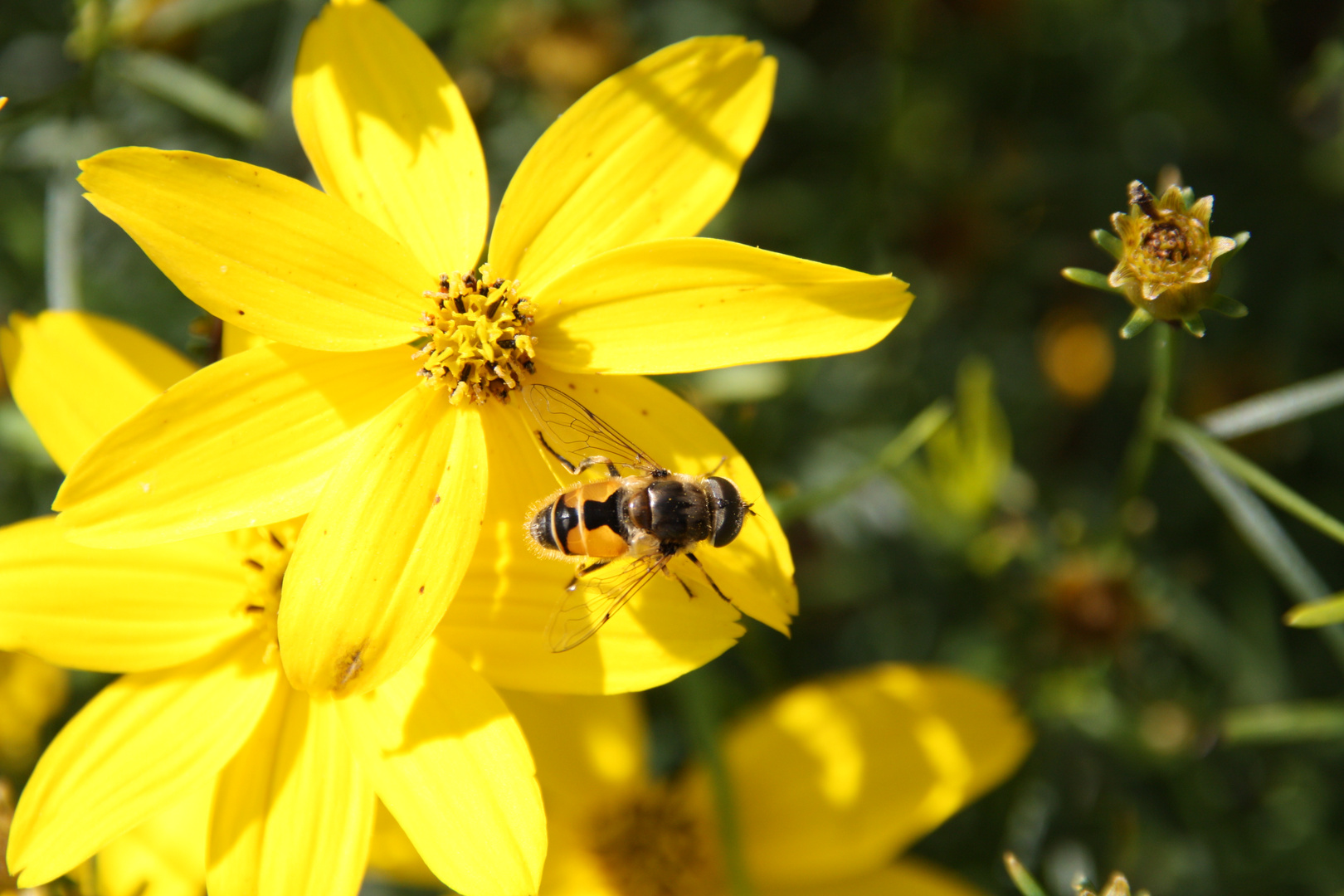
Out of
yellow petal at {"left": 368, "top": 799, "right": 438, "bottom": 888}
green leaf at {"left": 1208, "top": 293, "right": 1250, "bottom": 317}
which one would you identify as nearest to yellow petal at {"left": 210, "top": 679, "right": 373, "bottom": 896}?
yellow petal at {"left": 368, "top": 799, "right": 438, "bottom": 888}

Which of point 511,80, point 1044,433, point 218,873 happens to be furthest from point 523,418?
point 1044,433

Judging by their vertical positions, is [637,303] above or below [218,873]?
above

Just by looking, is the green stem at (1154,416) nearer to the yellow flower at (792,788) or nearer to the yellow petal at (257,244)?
the yellow flower at (792,788)

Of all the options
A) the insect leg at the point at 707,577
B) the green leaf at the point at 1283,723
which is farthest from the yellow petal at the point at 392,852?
the green leaf at the point at 1283,723

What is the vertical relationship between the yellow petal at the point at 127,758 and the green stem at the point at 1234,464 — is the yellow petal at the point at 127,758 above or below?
above

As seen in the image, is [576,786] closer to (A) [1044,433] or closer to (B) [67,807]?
(B) [67,807]

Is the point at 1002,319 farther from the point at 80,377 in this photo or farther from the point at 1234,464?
the point at 80,377
